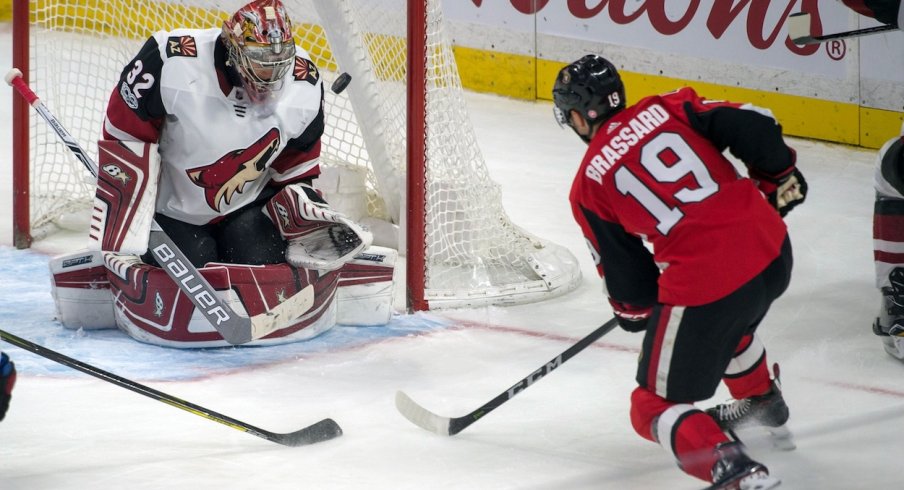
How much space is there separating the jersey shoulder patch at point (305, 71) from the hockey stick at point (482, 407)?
1.05 metres

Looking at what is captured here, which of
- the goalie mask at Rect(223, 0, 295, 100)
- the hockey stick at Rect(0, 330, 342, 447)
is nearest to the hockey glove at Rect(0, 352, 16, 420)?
the hockey stick at Rect(0, 330, 342, 447)

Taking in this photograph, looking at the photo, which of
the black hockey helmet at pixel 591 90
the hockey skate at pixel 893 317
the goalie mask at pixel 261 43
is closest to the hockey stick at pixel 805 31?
the hockey skate at pixel 893 317

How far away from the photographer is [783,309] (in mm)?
3961

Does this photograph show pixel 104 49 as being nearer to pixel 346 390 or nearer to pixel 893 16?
pixel 346 390

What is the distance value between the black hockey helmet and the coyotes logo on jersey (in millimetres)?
1186

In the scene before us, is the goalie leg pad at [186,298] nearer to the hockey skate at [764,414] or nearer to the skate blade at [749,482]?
the hockey skate at [764,414]

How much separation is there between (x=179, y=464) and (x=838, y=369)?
179 centimetres

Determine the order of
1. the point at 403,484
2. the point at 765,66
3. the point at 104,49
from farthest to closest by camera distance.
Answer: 1. the point at 765,66
2. the point at 104,49
3. the point at 403,484

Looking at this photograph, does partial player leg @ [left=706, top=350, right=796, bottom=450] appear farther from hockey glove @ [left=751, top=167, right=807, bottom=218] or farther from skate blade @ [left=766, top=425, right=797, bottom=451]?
hockey glove @ [left=751, top=167, right=807, bottom=218]

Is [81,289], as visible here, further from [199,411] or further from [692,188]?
[692,188]

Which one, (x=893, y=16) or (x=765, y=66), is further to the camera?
(x=765, y=66)

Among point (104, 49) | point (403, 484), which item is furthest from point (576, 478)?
point (104, 49)

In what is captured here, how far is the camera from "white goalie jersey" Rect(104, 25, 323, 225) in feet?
11.2

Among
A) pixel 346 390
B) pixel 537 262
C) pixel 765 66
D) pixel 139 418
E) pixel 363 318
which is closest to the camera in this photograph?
pixel 139 418
